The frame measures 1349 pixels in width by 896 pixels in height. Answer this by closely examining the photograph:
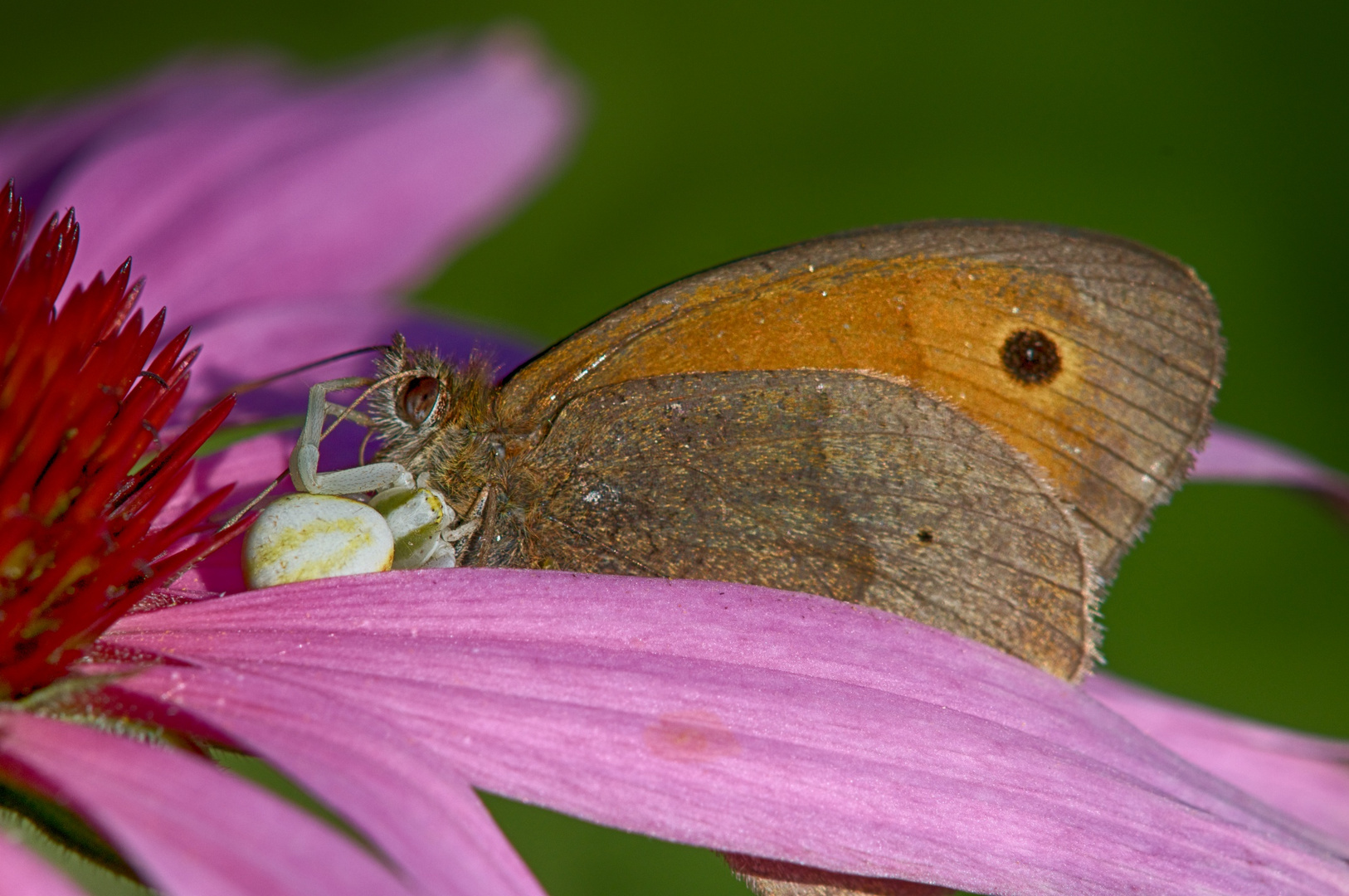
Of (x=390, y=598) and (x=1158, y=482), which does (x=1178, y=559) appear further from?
(x=390, y=598)

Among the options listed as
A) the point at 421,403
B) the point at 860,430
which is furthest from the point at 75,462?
the point at 860,430

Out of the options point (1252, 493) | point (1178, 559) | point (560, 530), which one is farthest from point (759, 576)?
point (1252, 493)

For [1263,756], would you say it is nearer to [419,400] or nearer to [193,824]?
[419,400]

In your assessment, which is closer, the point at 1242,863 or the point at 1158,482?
the point at 1242,863

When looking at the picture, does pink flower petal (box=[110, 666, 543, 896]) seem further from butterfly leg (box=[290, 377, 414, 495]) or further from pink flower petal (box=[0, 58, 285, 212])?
pink flower petal (box=[0, 58, 285, 212])

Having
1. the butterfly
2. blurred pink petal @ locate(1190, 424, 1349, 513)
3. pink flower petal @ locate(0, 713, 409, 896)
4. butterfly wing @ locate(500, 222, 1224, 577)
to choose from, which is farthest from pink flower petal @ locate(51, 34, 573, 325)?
blurred pink petal @ locate(1190, 424, 1349, 513)

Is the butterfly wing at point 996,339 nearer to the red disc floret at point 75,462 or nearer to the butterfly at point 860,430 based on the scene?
the butterfly at point 860,430
